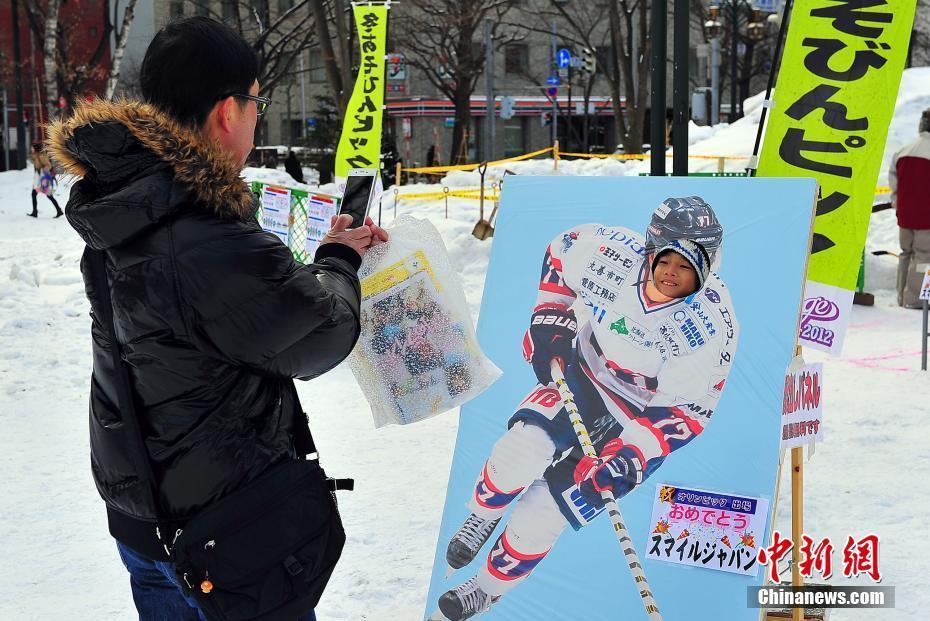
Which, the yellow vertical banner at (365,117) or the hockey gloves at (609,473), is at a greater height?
the yellow vertical banner at (365,117)

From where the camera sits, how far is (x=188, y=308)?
192 cm

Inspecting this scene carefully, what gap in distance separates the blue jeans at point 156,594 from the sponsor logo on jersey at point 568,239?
1878mm

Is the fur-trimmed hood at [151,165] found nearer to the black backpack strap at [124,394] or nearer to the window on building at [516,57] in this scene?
the black backpack strap at [124,394]

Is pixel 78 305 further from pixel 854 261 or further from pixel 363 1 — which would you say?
pixel 854 261

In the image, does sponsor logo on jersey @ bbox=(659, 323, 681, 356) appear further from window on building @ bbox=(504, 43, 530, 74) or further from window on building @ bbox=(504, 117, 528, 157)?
window on building @ bbox=(504, 117, 528, 157)

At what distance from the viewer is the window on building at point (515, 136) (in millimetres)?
50625

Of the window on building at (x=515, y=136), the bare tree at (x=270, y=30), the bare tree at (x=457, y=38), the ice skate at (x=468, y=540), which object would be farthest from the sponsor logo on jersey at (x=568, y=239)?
the window on building at (x=515, y=136)

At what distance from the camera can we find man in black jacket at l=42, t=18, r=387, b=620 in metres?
1.91

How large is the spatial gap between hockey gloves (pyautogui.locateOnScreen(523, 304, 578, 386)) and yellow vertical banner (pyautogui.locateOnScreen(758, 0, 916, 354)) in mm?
1095

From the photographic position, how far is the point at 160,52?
2.02 m

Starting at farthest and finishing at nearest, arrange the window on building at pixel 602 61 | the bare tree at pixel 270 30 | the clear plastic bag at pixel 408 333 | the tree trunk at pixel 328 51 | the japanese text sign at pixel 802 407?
1. the window on building at pixel 602 61
2. the bare tree at pixel 270 30
3. the tree trunk at pixel 328 51
4. the japanese text sign at pixel 802 407
5. the clear plastic bag at pixel 408 333

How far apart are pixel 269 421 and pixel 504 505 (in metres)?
1.62

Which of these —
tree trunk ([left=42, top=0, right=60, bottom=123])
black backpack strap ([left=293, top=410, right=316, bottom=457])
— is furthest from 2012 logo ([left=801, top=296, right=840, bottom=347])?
tree trunk ([left=42, top=0, right=60, bottom=123])

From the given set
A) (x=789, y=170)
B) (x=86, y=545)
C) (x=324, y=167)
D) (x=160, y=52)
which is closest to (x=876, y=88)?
(x=789, y=170)
